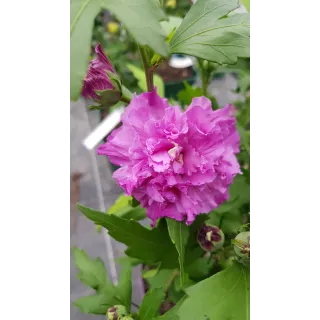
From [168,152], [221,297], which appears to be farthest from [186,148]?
[221,297]

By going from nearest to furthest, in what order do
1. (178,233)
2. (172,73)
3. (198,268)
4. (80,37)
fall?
(80,37), (178,233), (198,268), (172,73)

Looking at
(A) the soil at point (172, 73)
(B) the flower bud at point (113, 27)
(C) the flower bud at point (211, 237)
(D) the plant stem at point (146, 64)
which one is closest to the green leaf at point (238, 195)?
(C) the flower bud at point (211, 237)

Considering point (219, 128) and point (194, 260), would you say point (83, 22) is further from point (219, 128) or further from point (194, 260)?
point (194, 260)

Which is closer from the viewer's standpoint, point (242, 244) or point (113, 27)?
point (242, 244)

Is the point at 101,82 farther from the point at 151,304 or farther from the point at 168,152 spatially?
the point at 151,304

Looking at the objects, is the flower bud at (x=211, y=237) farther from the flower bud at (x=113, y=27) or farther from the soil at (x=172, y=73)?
the flower bud at (x=113, y=27)

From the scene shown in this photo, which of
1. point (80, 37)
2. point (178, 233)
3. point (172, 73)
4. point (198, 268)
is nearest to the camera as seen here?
point (80, 37)

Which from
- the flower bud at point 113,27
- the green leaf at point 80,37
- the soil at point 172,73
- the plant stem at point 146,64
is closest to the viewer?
the green leaf at point 80,37

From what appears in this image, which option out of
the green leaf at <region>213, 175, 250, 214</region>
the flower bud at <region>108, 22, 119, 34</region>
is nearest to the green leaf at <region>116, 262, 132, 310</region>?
the green leaf at <region>213, 175, 250, 214</region>
